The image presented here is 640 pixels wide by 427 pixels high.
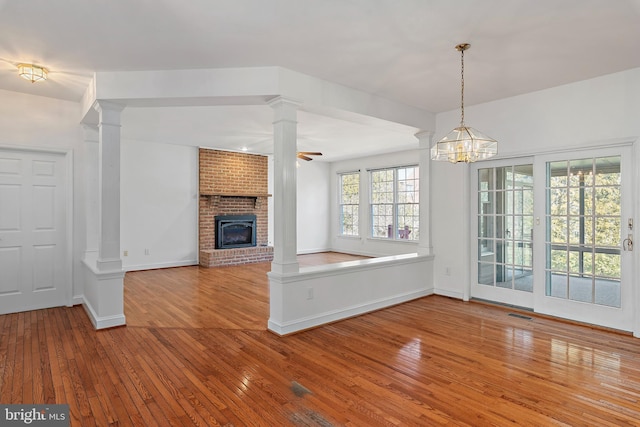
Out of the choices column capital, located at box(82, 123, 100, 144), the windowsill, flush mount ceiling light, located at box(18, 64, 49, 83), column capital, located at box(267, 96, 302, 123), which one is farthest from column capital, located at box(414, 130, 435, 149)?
flush mount ceiling light, located at box(18, 64, 49, 83)

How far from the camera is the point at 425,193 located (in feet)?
17.6

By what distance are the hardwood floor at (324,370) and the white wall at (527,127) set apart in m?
Answer: 1.04

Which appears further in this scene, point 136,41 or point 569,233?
point 569,233

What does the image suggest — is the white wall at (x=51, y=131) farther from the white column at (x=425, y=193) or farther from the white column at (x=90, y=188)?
the white column at (x=425, y=193)

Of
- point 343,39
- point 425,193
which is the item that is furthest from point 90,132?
point 425,193

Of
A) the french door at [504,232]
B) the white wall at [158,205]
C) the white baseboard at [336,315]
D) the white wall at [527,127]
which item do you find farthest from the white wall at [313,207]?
the french door at [504,232]

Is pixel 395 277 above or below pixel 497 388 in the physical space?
above

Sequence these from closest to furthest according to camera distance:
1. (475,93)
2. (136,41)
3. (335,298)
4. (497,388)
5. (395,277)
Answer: (497,388), (136,41), (335,298), (475,93), (395,277)

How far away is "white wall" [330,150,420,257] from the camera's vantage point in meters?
8.65

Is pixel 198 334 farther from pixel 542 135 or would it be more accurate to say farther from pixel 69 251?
pixel 542 135

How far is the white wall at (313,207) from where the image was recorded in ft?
32.6

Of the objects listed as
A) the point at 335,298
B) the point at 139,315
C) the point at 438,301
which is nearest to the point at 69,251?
the point at 139,315

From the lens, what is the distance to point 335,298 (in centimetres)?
407

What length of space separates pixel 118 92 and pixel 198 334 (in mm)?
2626
